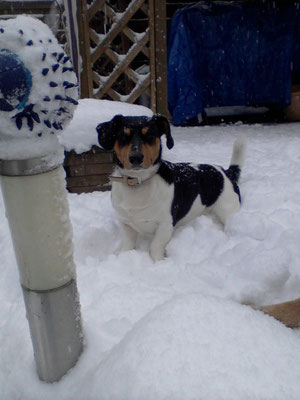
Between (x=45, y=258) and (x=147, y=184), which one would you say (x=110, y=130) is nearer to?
(x=147, y=184)

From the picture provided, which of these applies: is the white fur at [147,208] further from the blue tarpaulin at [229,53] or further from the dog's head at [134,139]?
the blue tarpaulin at [229,53]

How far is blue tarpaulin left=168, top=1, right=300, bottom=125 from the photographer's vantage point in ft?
17.5

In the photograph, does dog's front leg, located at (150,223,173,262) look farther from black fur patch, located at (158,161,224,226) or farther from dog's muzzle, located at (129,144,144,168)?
dog's muzzle, located at (129,144,144,168)

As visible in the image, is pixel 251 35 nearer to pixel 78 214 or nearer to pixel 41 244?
pixel 78 214

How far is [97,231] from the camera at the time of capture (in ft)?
7.29

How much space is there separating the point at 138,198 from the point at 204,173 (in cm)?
62

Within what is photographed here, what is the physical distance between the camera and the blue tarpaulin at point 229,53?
210 inches

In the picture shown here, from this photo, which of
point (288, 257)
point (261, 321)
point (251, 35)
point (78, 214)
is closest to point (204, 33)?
point (251, 35)

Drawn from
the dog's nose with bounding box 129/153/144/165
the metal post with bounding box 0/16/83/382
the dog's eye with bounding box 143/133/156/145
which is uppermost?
the metal post with bounding box 0/16/83/382

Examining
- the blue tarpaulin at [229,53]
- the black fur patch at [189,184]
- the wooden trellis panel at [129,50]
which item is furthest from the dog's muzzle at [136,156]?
the blue tarpaulin at [229,53]

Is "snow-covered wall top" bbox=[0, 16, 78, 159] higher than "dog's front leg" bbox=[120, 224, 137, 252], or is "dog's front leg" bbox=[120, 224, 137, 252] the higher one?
"snow-covered wall top" bbox=[0, 16, 78, 159]

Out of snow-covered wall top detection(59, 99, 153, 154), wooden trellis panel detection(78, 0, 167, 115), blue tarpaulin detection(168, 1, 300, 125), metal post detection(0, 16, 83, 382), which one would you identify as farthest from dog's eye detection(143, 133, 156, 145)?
blue tarpaulin detection(168, 1, 300, 125)

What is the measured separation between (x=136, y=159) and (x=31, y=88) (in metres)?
1.15

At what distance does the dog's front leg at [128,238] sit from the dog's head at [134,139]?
0.39 metres
